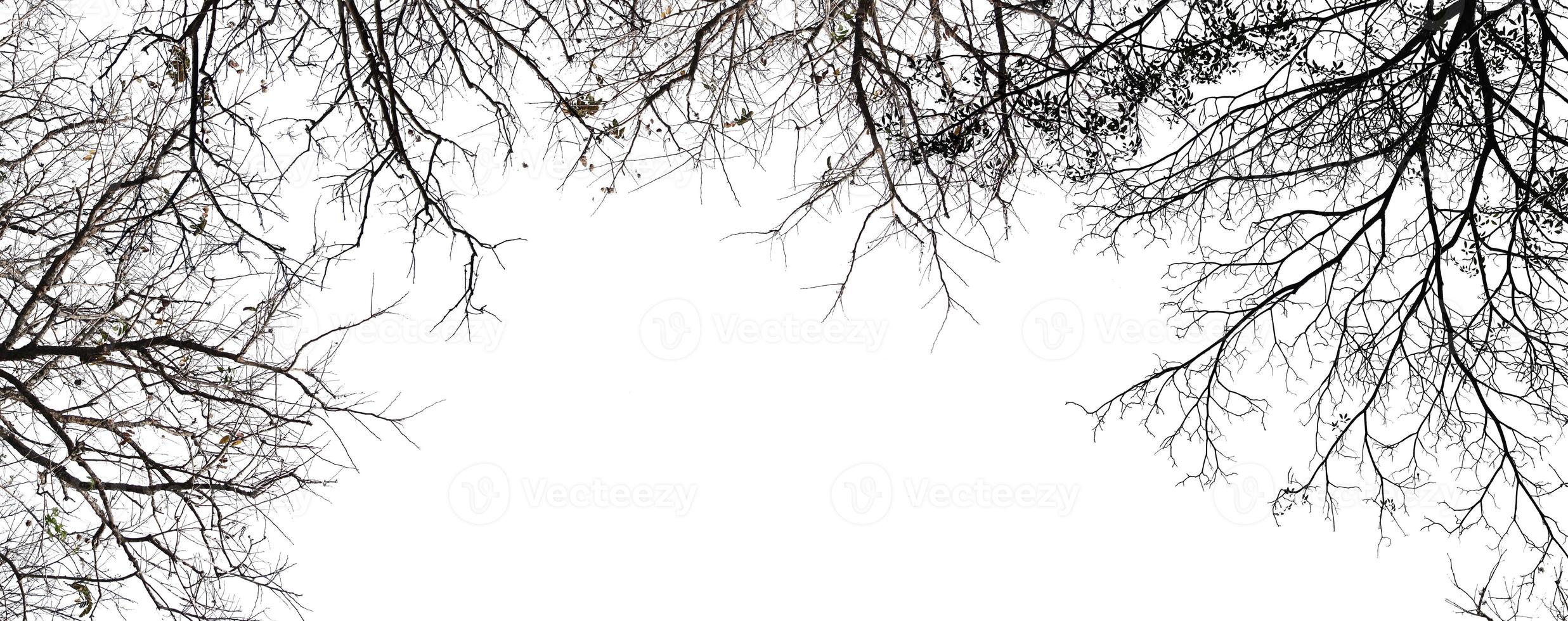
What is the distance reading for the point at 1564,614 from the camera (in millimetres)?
6117

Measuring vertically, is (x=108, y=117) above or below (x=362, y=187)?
above

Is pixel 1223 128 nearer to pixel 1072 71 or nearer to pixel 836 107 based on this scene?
pixel 1072 71

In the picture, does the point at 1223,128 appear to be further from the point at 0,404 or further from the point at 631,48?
the point at 0,404

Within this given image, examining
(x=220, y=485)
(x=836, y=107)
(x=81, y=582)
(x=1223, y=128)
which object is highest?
(x=836, y=107)

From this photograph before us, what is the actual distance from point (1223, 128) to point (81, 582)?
27.3 ft

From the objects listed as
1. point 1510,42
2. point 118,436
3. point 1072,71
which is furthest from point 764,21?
point 118,436

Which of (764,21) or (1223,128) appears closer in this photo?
(1223,128)

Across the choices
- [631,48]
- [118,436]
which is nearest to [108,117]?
[118,436]

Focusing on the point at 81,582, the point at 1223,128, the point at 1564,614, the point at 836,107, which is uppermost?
the point at 836,107

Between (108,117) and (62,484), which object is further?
(108,117)

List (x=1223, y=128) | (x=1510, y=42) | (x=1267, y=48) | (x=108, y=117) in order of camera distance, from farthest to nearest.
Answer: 1. (x=108, y=117)
2. (x=1223, y=128)
3. (x=1267, y=48)
4. (x=1510, y=42)

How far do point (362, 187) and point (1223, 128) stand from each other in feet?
20.7

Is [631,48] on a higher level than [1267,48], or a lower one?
higher

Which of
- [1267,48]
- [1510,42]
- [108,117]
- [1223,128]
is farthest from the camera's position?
[108,117]
